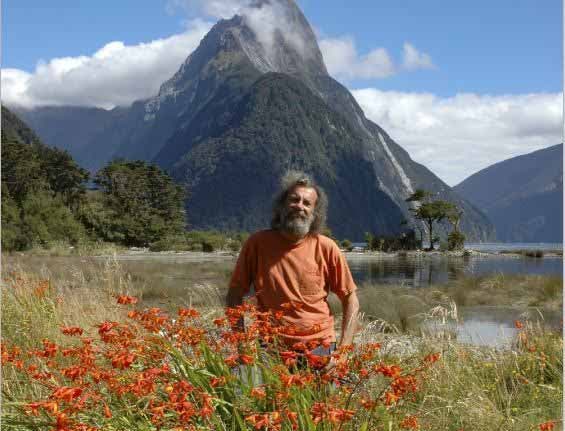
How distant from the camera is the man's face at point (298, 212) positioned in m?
3.42

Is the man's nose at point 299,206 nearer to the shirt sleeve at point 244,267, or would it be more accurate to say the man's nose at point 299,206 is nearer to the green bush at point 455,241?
the shirt sleeve at point 244,267

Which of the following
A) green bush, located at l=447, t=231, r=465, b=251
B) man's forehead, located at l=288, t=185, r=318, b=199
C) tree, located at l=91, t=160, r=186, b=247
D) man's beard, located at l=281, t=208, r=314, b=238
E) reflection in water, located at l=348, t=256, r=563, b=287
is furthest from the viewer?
green bush, located at l=447, t=231, r=465, b=251

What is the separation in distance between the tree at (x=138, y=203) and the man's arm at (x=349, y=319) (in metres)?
44.2

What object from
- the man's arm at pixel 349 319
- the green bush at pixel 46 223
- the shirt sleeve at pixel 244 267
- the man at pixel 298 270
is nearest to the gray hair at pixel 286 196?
the man at pixel 298 270

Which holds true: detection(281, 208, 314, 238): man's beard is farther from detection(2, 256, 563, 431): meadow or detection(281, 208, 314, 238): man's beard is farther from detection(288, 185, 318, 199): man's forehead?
detection(2, 256, 563, 431): meadow

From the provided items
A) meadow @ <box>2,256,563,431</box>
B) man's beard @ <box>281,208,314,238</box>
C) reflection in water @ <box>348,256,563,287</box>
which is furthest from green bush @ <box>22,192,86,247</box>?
man's beard @ <box>281,208,314,238</box>

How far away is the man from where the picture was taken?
10.9ft

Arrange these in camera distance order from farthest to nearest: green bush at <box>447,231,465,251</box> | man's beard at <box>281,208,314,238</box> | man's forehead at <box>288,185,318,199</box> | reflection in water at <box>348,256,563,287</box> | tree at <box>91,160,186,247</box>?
green bush at <box>447,231,465,251</box> → tree at <box>91,160,186,247</box> → reflection in water at <box>348,256,563,287</box> → man's forehead at <box>288,185,318,199</box> → man's beard at <box>281,208,314,238</box>

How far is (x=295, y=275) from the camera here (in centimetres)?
335

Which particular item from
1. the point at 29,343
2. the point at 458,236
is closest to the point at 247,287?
the point at 29,343

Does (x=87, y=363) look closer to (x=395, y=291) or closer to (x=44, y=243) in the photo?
(x=395, y=291)

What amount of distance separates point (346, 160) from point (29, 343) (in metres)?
185

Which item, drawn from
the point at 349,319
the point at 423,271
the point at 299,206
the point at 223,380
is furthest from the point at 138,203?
the point at 223,380

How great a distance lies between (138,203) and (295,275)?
5127cm
